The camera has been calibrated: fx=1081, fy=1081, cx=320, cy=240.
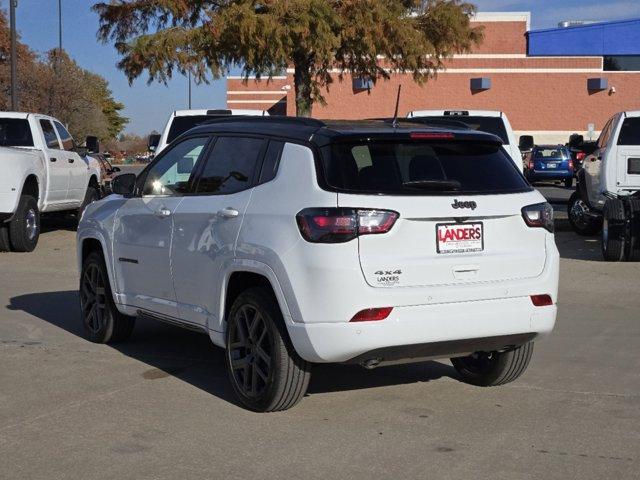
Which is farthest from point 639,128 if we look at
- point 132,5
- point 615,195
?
point 132,5

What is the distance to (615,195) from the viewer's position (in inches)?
586

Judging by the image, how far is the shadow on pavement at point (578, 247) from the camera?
15.2 metres

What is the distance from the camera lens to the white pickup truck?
15.4m

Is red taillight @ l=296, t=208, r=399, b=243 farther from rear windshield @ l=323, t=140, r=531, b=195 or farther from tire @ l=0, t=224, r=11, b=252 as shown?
tire @ l=0, t=224, r=11, b=252

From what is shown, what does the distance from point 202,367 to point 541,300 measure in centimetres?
262

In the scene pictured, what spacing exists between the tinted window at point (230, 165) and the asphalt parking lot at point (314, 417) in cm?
133

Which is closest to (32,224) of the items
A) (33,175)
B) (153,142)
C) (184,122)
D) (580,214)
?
(33,175)

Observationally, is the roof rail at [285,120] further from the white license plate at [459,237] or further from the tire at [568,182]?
the tire at [568,182]

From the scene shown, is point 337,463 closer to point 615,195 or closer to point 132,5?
point 615,195


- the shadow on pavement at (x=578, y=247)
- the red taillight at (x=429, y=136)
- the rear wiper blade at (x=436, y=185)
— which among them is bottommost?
the shadow on pavement at (x=578, y=247)

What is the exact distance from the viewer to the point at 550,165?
39656 millimetres

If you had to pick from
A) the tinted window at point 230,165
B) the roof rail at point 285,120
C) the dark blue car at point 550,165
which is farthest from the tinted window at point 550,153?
the tinted window at point 230,165

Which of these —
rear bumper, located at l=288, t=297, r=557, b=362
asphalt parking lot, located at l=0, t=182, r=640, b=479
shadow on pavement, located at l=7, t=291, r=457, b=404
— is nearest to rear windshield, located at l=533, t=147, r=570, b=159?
asphalt parking lot, located at l=0, t=182, r=640, b=479

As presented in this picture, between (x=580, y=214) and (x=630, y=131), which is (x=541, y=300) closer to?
(x=630, y=131)
